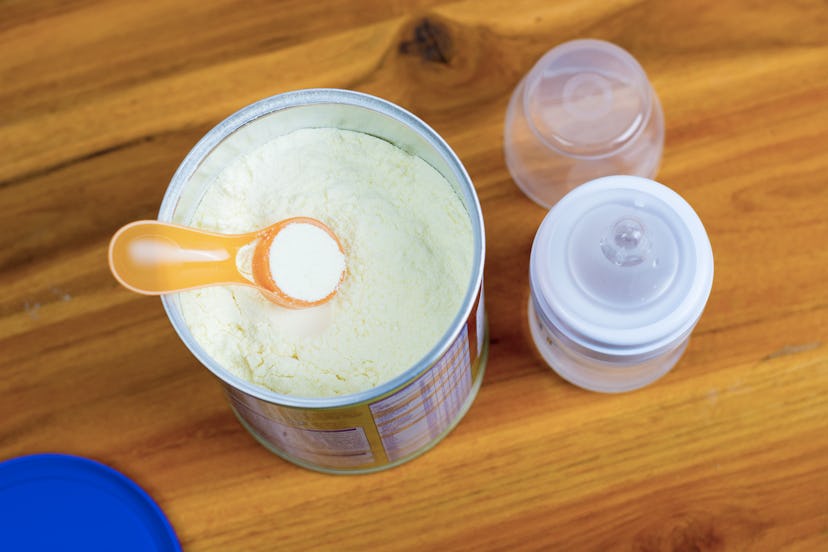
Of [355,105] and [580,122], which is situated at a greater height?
[355,105]

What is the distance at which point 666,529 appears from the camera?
63 centimetres

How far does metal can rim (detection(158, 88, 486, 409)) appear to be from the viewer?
0.47 m

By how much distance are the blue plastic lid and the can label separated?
0.33ft

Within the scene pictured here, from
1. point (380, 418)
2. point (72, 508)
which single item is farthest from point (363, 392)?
point (72, 508)

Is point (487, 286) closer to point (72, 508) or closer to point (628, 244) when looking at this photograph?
point (628, 244)

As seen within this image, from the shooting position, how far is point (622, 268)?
0.56 m

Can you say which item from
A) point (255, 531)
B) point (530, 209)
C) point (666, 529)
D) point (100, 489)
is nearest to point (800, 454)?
point (666, 529)

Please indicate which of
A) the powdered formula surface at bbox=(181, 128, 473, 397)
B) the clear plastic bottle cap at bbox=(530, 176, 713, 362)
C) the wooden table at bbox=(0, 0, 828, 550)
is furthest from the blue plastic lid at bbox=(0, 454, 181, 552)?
the clear plastic bottle cap at bbox=(530, 176, 713, 362)

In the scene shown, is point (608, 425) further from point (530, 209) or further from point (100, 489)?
point (100, 489)

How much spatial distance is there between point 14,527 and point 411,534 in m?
0.28

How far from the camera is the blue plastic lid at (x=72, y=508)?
64 cm

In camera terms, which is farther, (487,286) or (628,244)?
(487,286)

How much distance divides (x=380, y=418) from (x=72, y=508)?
0.88 feet

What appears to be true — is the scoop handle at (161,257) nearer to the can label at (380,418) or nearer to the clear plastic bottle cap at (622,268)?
the can label at (380,418)
